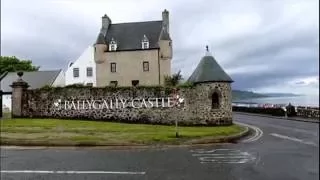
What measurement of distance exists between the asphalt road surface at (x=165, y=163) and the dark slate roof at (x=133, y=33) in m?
45.3

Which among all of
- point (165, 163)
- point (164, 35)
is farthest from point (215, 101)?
point (164, 35)

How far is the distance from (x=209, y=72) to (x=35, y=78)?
4225 centimetres

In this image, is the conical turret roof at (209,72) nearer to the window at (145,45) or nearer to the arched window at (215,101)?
the arched window at (215,101)

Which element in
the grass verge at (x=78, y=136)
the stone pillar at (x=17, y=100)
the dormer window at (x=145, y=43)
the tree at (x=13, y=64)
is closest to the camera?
the grass verge at (x=78, y=136)

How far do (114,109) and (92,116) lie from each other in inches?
74.4

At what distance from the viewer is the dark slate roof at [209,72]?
118ft

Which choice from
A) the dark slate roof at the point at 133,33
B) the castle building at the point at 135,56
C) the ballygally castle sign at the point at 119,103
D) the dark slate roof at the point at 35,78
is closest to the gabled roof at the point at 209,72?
the ballygally castle sign at the point at 119,103

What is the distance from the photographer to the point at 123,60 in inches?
2549

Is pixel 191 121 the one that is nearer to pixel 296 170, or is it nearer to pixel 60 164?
pixel 60 164

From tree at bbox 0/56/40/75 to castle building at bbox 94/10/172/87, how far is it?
31.2 meters

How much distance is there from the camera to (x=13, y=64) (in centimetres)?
9131

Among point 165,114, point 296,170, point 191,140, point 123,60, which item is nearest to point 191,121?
point 165,114

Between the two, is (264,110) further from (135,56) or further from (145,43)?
(135,56)

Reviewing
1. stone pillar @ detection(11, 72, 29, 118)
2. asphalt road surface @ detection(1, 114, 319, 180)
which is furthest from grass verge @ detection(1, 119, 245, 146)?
stone pillar @ detection(11, 72, 29, 118)
